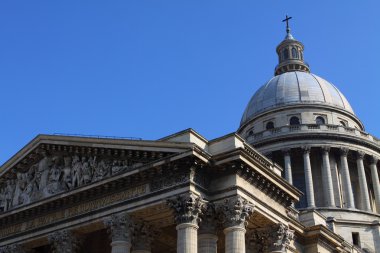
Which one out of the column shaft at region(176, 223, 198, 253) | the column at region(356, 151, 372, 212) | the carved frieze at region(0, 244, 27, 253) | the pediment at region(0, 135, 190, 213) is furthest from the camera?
the column at region(356, 151, 372, 212)

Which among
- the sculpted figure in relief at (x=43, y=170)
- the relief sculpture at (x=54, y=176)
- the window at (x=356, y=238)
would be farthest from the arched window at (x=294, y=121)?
the relief sculpture at (x=54, y=176)

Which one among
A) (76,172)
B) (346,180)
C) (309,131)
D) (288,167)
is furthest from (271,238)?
(309,131)

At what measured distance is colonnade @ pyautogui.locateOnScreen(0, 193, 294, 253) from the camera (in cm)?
3241

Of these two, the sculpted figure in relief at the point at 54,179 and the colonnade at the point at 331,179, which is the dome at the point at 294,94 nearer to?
the colonnade at the point at 331,179

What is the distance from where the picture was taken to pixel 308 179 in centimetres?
6462

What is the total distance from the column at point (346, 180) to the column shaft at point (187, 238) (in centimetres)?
3422

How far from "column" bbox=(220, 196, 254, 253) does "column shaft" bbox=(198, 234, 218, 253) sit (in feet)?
3.47

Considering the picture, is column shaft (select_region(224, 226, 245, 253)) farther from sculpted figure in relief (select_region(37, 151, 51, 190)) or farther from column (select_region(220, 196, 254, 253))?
sculpted figure in relief (select_region(37, 151, 51, 190))

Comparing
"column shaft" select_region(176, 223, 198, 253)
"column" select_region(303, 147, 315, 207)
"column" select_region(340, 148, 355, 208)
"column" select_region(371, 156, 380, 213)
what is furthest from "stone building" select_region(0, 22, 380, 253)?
"column" select_region(371, 156, 380, 213)

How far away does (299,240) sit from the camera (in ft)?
144

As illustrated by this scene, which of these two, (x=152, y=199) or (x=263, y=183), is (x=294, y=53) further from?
(x=152, y=199)

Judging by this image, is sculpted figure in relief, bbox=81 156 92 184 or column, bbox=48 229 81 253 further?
sculpted figure in relief, bbox=81 156 92 184

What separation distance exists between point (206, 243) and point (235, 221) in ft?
7.21

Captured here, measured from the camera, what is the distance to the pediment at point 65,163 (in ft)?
117
